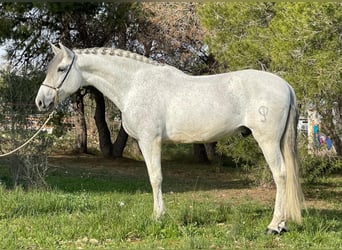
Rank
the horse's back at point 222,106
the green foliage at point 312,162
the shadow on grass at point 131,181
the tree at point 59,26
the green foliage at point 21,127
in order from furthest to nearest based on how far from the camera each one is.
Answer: the tree at point 59,26 < the shadow on grass at point 131,181 < the green foliage at point 312,162 < the green foliage at point 21,127 < the horse's back at point 222,106

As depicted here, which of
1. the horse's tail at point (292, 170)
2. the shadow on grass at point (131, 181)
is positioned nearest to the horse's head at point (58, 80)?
the horse's tail at point (292, 170)

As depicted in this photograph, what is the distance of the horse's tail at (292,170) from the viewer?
4996mm

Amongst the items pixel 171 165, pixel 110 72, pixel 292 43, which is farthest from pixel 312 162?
pixel 171 165

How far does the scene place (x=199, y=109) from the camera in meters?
5.05

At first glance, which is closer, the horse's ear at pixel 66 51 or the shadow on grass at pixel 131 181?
the horse's ear at pixel 66 51

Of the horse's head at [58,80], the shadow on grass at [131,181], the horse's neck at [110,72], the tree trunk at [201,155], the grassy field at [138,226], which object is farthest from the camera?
the tree trunk at [201,155]

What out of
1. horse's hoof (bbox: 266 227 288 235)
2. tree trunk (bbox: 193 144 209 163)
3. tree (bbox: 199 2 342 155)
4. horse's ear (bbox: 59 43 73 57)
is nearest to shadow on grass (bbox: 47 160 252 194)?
tree trunk (bbox: 193 144 209 163)

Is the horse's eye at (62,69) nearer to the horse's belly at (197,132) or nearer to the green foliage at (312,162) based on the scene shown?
the horse's belly at (197,132)

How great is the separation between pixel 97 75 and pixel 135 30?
10421 millimetres

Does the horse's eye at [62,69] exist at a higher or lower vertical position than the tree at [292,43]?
lower

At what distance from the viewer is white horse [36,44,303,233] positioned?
5.00 meters

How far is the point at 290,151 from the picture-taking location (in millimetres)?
5090

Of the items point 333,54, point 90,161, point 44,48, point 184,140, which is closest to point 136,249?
point 184,140

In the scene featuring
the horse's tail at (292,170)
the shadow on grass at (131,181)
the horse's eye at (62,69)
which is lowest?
the shadow on grass at (131,181)
